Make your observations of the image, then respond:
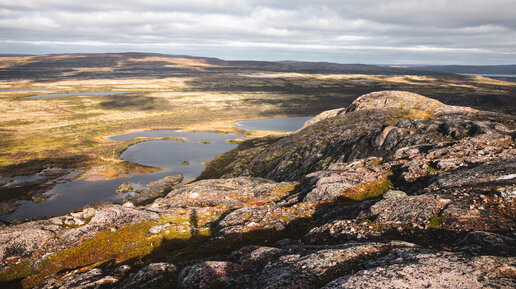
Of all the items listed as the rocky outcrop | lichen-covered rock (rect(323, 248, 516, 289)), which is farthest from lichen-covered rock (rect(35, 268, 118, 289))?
lichen-covered rock (rect(323, 248, 516, 289))

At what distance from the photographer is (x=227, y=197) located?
142 ft

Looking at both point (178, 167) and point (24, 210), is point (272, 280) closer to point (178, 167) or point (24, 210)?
point (24, 210)

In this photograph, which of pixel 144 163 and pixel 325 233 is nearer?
pixel 325 233

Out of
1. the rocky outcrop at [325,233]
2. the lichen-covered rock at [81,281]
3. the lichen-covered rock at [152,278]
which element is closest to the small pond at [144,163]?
the rocky outcrop at [325,233]

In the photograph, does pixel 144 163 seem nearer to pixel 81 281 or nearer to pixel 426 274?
pixel 81 281

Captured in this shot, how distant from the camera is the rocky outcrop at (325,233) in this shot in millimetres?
14211

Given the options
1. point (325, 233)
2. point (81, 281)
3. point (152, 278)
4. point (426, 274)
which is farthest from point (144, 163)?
point (426, 274)

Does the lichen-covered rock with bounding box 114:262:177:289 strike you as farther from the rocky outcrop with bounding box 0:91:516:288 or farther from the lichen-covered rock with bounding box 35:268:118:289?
the lichen-covered rock with bounding box 35:268:118:289

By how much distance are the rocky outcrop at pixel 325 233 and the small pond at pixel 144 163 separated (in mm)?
57486

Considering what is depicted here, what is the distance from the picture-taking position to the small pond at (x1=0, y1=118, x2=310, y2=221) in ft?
275

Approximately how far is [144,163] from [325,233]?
11653cm

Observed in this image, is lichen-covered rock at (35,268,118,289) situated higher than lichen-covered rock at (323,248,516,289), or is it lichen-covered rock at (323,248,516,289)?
lichen-covered rock at (323,248,516,289)

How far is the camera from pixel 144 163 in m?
124

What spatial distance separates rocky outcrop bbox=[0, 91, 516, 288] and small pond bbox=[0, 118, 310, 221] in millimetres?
57486
